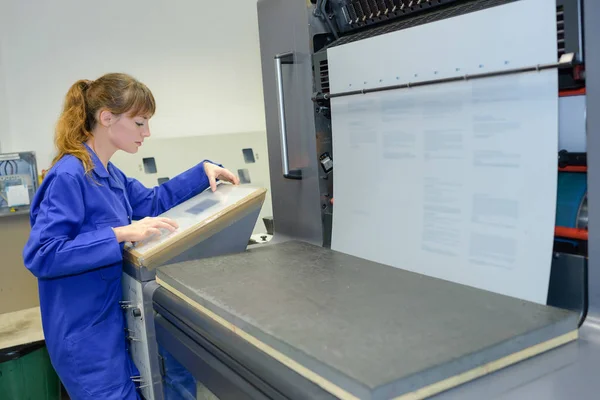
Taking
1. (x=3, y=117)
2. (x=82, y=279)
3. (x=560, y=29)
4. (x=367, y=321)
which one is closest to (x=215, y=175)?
(x=82, y=279)

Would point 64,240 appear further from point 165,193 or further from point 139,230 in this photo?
point 165,193

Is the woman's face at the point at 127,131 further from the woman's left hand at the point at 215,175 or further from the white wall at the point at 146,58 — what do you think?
the white wall at the point at 146,58

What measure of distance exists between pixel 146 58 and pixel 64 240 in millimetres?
2377

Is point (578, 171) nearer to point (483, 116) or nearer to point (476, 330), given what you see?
point (483, 116)

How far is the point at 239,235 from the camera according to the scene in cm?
180

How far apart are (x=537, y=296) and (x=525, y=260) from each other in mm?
81

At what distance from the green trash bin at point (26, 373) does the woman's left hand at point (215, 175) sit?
1.34 meters

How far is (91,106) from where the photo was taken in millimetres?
1839

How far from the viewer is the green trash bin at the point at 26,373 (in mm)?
2557

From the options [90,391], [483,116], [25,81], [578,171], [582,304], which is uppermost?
[25,81]

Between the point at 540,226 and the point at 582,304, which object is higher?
the point at 540,226

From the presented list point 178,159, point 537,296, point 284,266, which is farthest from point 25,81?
point 537,296

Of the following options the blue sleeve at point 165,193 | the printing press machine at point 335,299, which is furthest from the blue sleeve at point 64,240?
the blue sleeve at point 165,193

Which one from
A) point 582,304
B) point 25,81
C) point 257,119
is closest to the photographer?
point 582,304
